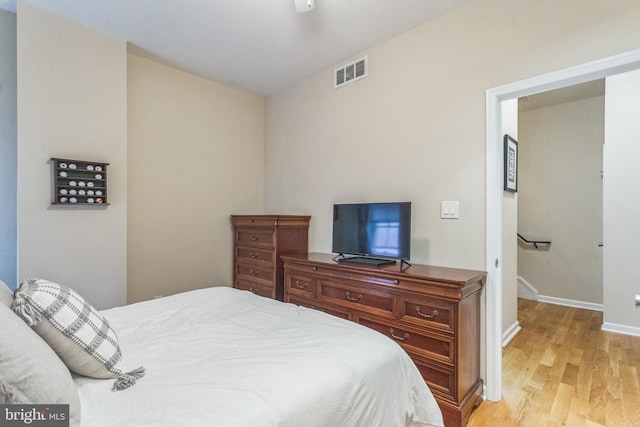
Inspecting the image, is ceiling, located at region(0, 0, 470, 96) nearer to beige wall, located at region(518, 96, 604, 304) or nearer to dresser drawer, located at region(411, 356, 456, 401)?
dresser drawer, located at region(411, 356, 456, 401)

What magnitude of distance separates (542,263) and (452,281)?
12.2 ft

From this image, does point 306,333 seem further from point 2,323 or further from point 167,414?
point 2,323

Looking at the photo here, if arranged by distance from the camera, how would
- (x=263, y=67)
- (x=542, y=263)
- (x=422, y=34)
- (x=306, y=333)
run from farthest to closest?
(x=542, y=263)
(x=263, y=67)
(x=422, y=34)
(x=306, y=333)

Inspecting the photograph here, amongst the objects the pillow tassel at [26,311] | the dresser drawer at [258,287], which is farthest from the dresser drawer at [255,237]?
the pillow tassel at [26,311]

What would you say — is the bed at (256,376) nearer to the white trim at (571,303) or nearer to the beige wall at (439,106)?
the beige wall at (439,106)

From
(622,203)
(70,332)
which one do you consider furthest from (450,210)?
(622,203)

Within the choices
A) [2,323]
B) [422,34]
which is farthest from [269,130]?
[2,323]

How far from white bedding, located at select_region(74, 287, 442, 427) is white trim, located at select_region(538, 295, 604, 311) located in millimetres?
4115

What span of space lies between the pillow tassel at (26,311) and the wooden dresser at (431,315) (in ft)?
5.59

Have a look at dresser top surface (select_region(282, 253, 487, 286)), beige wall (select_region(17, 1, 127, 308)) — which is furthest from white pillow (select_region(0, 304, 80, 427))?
beige wall (select_region(17, 1, 127, 308))

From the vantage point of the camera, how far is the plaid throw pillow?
36.4 inches

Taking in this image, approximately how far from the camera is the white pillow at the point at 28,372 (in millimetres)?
691

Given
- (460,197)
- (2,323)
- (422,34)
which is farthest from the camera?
(422,34)

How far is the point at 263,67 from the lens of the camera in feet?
10.1
